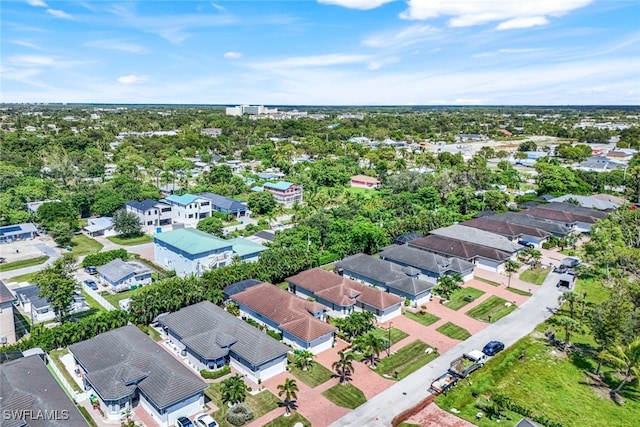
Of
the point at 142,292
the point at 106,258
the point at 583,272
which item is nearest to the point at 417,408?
the point at 142,292

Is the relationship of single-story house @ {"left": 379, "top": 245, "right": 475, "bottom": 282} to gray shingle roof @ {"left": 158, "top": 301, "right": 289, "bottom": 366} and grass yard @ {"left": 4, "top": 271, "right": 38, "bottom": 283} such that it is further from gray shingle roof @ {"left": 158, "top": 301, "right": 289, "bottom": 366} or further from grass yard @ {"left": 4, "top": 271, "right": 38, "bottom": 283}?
grass yard @ {"left": 4, "top": 271, "right": 38, "bottom": 283}

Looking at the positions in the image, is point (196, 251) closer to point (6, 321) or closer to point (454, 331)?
point (6, 321)

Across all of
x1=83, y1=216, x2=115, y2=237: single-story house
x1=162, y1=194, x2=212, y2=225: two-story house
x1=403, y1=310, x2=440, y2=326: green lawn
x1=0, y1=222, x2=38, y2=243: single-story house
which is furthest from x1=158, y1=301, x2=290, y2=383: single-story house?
x1=0, y1=222, x2=38, y2=243: single-story house

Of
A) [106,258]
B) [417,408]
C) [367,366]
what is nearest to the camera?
[417,408]

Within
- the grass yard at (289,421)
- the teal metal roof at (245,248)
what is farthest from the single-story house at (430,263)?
the grass yard at (289,421)

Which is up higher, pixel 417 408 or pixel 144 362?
pixel 144 362

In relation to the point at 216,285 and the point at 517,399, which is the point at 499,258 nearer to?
the point at 517,399

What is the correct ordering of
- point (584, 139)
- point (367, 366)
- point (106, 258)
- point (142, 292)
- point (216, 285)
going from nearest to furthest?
point (367, 366) < point (142, 292) < point (216, 285) < point (106, 258) < point (584, 139)

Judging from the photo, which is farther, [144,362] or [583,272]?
[583,272]
